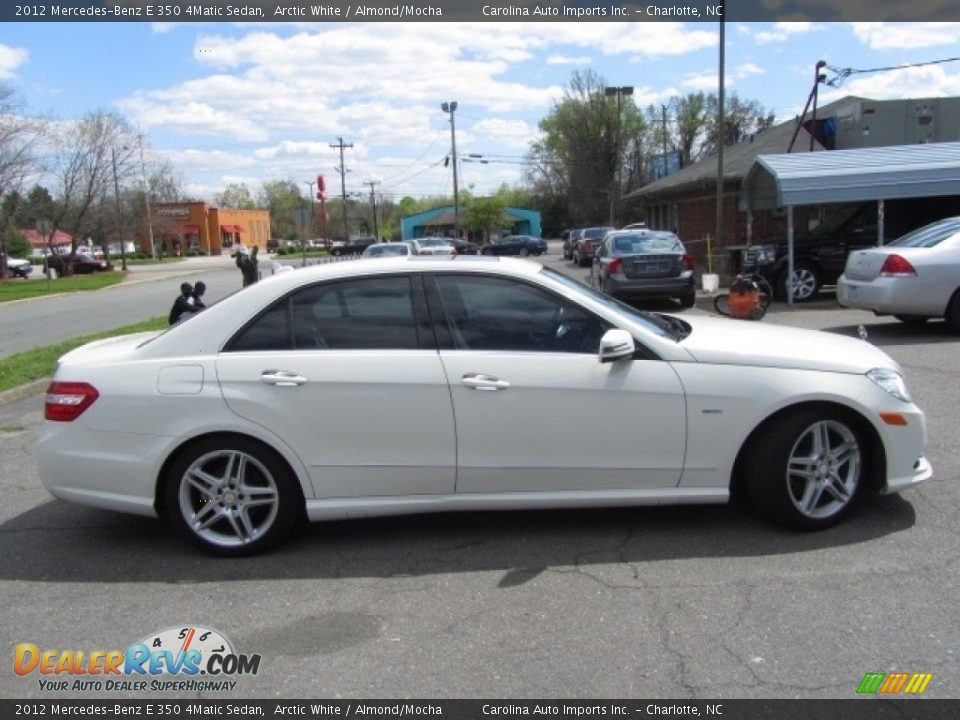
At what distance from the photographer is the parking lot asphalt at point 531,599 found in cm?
319

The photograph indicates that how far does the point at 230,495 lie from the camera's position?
4379 millimetres

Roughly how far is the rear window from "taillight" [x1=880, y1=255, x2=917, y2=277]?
21.0 inches

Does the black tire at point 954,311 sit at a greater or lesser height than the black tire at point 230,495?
greater

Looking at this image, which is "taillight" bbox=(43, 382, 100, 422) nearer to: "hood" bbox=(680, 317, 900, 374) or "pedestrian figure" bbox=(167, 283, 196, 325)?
"hood" bbox=(680, 317, 900, 374)

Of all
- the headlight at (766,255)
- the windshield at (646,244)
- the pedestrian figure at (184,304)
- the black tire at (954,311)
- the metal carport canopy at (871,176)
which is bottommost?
the black tire at (954,311)

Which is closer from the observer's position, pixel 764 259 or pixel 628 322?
pixel 628 322

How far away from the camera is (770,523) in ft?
14.6

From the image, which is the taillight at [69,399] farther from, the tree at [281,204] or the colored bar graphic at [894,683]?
the tree at [281,204]

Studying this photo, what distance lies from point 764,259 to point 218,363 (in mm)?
14044

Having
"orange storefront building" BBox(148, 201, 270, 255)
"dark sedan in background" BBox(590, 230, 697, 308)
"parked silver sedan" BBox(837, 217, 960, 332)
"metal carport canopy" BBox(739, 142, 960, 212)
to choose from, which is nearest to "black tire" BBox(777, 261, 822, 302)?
"metal carport canopy" BBox(739, 142, 960, 212)

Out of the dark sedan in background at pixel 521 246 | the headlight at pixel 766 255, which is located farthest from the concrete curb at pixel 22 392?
the dark sedan in background at pixel 521 246
